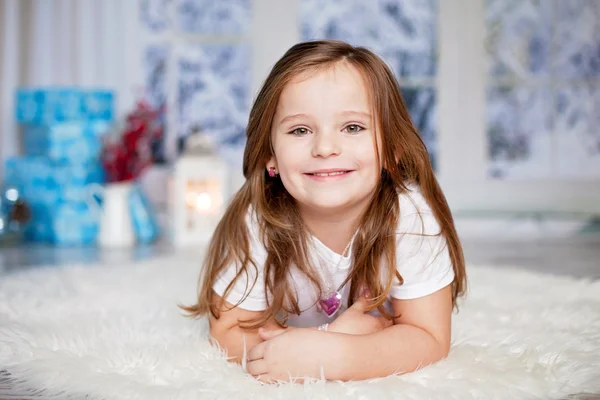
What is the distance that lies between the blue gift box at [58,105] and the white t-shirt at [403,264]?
2.18 m

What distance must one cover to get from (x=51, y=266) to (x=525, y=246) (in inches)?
70.2

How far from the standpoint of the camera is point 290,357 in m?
0.93

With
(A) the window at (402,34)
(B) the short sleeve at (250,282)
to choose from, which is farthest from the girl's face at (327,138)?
(A) the window at (402,34)

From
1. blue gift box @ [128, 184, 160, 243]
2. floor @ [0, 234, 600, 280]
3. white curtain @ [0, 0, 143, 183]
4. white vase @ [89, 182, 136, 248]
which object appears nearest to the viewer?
floor @ [0, 234, 600, 280]

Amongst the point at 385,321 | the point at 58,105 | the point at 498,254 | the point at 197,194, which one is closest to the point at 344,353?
the point at 385,321

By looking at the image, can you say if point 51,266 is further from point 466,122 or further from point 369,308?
point 466,122

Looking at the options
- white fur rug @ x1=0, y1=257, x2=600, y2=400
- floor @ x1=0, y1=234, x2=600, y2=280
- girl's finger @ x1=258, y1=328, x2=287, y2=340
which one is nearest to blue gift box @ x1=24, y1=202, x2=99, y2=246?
floor @ x1=0, y1=234, x2=600, y2=280

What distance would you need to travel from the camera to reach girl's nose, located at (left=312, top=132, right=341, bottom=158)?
3.32 feet

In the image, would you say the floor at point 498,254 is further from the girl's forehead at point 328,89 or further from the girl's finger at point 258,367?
the girl's finger at point 258,367

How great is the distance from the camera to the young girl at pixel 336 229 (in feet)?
3.38

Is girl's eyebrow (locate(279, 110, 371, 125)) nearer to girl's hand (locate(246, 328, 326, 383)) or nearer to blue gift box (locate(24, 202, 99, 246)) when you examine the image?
girl's hand (locate(246, 328, 326, 383))

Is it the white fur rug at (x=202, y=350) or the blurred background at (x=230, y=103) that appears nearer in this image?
the white fur rug at (x=202, y=350)

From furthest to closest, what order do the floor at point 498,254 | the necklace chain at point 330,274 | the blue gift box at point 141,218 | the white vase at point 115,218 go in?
the blue gift box at point 141,218, the white vase at point 115,218, the floor at point 498,254, the necklace chain at point 330,274

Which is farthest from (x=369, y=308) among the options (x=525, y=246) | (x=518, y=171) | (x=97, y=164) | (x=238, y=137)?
(x=518, y=171)
